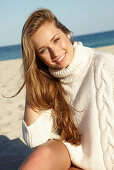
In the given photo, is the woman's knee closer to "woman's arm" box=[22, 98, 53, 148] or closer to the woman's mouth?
"woman's arm" box=[22, 98, 53, 148]

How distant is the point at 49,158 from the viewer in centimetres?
201

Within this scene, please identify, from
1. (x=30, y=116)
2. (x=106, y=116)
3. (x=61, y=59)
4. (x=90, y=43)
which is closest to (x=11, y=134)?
(x=30, y=116)

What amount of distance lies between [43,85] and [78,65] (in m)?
0.45

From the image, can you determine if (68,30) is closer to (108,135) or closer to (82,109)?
(82,109)

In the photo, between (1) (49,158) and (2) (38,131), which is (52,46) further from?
(1) (49,158)

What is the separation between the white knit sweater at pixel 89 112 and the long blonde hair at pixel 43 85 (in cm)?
6

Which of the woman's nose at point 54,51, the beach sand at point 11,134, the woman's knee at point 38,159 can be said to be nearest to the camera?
the woman's knee at point 38,159

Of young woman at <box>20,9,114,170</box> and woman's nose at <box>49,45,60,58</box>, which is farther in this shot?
woman's nose at <box>49,45,60,58</box>

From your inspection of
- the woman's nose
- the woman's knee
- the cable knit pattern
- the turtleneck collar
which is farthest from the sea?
the woman's knee

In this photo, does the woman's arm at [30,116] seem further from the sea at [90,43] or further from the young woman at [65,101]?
the sea at [90,43]

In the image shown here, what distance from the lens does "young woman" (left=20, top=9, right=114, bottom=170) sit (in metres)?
2.03

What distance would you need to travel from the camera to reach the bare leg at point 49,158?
6.25ft

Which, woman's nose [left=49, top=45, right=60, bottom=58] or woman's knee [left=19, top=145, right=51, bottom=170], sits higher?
woman's nose [left=49, top=45, right=60, bottom=58]

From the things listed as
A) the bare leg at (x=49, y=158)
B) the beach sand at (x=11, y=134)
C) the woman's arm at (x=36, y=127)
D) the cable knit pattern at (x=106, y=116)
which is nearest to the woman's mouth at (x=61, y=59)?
the cable knit pattern at (x=106, y=116)
